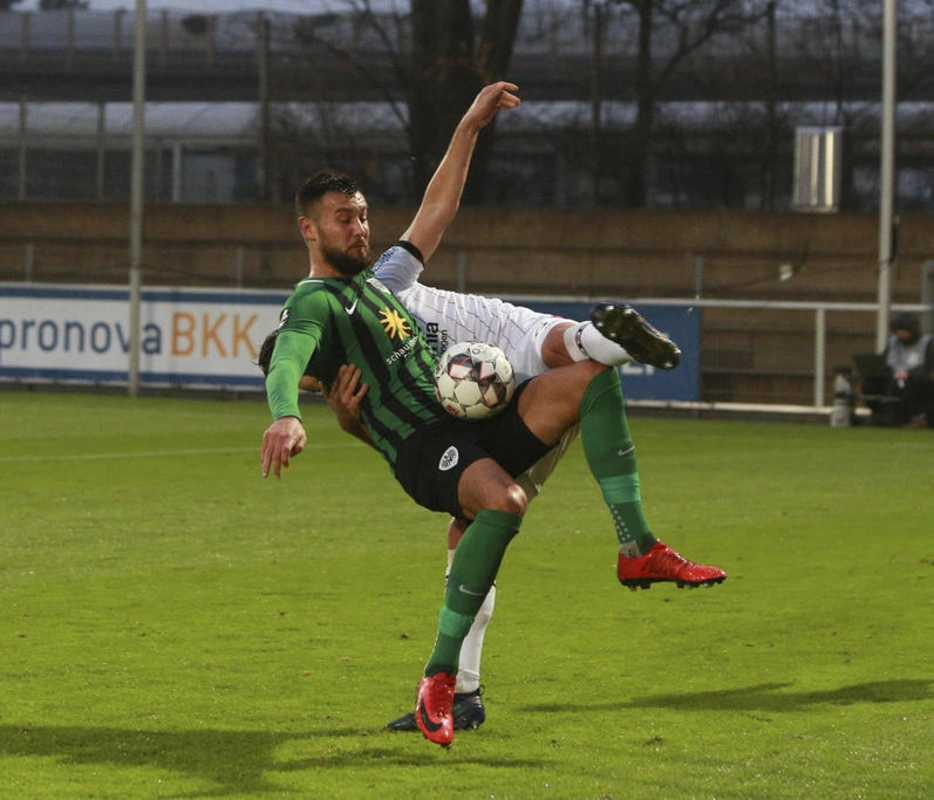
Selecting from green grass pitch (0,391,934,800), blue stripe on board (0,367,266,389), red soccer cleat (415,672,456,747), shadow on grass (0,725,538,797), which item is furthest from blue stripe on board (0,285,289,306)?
red soccer cleat (415,672,456,747)

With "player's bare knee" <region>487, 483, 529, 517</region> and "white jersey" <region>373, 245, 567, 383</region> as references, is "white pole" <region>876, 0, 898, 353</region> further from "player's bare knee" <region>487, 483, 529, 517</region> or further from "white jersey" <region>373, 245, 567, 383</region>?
"player's bare knee" <region>487, 483, 529, 517</region>

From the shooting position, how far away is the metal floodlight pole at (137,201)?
2408 cm

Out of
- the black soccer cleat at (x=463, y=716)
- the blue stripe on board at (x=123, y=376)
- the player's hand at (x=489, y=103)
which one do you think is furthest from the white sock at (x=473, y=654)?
the blue stripe on board at (x=123, y=376)

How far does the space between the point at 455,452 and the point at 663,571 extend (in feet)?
2.47

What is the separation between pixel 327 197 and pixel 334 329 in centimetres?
43

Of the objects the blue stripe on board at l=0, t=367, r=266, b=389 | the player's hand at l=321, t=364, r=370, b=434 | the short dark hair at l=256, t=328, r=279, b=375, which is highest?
the short dark hair at l=256, t=328, r=279, b=375

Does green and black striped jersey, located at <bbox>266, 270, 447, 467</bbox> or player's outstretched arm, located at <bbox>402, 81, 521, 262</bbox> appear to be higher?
player's outstretched arm, located at <bbox>402, 81, 521, 262</bbox>

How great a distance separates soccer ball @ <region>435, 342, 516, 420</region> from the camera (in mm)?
5773

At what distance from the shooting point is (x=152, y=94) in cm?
3222

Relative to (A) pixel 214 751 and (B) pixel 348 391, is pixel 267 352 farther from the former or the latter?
(A) pixel 214 751

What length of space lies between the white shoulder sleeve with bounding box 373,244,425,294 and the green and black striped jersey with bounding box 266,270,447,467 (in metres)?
0.38

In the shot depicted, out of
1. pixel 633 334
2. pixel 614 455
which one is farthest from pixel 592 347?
pixel 614 455

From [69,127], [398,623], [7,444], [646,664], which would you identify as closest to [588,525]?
[398,623]

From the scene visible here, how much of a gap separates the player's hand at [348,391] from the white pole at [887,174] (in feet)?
55.6
